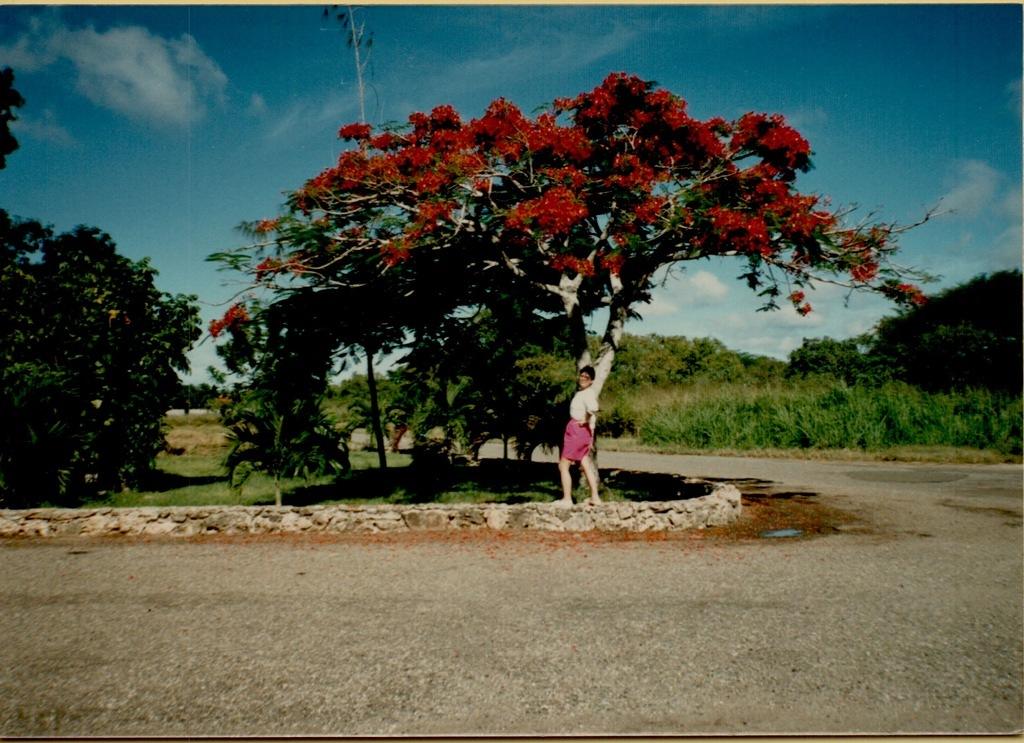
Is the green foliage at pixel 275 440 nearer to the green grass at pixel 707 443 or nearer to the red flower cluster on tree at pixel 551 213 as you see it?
the green grass at pixel 707 443

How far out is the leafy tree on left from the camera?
1052 cm

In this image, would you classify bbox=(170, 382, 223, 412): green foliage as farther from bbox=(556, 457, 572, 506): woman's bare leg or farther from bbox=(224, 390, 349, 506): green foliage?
bbox=(556, 457, 572, 506): woman's bare leg

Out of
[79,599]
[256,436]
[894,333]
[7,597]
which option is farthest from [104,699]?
[894,333]

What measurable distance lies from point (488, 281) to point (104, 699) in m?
8.52

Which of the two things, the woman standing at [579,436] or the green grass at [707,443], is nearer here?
the woman standing at [579,436]

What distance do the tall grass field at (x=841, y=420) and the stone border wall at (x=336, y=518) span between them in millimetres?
13948

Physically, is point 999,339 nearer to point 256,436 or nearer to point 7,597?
point 256,436

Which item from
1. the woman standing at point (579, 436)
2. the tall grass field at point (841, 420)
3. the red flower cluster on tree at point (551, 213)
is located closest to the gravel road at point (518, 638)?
the woman standing at point (579, 436)

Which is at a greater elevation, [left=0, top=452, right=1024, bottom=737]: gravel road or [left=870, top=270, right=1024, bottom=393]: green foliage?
[left=870, top=270, right=1024, bottom=393]: green foliage

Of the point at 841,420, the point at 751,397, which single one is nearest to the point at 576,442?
the point at 841,420

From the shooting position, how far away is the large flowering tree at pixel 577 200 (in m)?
7.98

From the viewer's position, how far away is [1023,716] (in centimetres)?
294

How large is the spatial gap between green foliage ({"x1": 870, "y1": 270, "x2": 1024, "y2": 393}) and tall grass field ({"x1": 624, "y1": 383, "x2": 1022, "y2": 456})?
11.2 feet

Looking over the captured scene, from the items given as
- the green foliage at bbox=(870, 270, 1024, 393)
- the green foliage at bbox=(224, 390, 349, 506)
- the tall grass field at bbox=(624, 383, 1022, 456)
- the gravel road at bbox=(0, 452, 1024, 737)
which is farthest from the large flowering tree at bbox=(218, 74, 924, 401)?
the green foliage at bbox=(870, 270, 1024, 393)
